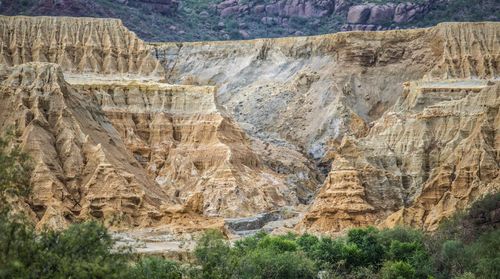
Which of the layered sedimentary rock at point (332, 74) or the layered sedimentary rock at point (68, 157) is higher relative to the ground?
the layered sedimentary rock at point (68, 157)

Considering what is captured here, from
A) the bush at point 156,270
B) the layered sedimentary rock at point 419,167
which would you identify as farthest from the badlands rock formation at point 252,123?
the bush at point 156,270

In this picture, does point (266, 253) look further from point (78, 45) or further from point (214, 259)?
point (78, 45)

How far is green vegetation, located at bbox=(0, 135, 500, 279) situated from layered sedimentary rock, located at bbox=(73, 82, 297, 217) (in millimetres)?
18588

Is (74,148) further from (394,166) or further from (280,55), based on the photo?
(280,55)

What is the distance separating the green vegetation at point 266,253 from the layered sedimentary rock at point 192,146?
18.6 metres

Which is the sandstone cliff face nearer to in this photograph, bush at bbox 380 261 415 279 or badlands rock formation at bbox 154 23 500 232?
badlands rock formation at bbox 154 23 500 232

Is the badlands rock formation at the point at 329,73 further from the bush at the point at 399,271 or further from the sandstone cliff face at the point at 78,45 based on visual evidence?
the bush at the point at 399,271

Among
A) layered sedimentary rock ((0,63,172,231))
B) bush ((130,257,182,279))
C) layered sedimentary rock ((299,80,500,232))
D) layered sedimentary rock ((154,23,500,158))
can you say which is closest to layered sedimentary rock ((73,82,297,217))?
layered sedimentary rock ((0,63,172,231))

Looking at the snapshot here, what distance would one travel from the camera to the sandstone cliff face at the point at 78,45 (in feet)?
509

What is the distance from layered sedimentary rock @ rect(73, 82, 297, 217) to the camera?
420ft

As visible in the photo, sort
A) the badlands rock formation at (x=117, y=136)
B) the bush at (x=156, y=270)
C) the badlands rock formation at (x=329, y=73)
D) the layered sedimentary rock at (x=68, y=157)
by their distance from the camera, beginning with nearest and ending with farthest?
the bush at (x=156, y=270) → the layered sedimentary rock at (x=68, y=157) → the badlands rock formation at (x=117, y=136) → the badlands rock formation at (x=329, y=73)

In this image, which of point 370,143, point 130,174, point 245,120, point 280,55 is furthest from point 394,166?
point 280,55

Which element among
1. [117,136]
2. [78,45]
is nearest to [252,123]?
[78,45]

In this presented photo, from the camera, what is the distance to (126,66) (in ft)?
519
